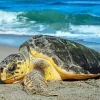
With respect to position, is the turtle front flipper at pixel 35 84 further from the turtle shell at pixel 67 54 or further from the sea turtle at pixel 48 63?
the turtle shell at pixel 67 54

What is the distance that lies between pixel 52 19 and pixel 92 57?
37.2 ft

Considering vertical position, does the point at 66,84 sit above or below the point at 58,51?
below

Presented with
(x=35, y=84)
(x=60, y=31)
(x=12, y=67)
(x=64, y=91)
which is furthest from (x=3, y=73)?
(x=60, y=31)

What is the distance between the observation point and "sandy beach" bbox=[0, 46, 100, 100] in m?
4.09

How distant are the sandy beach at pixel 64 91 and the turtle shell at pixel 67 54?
0.20m

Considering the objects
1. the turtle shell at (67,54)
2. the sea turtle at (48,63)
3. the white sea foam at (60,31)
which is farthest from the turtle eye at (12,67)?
the white sea foam at (60,31)

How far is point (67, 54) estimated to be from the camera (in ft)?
16.4

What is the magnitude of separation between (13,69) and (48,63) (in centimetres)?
50

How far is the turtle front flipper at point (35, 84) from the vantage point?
4223 mm

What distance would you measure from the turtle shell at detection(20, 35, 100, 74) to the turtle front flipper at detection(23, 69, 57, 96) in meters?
0.46

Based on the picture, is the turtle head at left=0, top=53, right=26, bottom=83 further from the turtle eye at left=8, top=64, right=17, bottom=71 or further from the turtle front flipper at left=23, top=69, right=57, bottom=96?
the turtle front flipper at left=23, top=69, right=57, bottom=96

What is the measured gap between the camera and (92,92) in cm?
435

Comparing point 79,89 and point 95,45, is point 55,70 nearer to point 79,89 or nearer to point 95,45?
point 79,89

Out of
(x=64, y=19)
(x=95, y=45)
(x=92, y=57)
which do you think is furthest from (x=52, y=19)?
(x=92, y=57)
